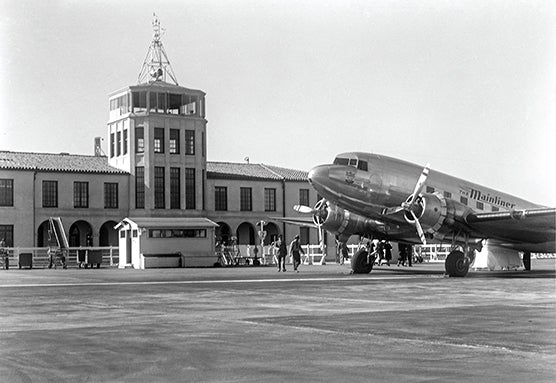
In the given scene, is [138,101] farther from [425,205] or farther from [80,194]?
[425,205]

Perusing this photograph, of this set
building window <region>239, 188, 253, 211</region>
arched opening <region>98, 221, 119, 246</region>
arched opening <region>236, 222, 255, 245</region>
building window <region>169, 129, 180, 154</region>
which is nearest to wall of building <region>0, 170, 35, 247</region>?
arched opening <region>98, 221, 119, 246</region>

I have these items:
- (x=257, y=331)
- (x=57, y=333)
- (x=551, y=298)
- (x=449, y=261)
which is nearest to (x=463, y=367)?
(x=257, y=331)

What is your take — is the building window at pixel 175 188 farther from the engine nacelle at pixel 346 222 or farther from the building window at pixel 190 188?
the engine nacelle at pixel 346 222

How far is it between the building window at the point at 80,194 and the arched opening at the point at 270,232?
17446mm

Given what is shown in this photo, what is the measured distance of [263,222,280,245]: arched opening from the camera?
78812 millimetres

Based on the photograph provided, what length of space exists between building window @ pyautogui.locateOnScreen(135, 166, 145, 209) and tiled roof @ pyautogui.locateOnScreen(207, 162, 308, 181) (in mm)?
7366

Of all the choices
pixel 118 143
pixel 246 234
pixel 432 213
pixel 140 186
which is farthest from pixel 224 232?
pixel 432 213

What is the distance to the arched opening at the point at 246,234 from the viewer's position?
3123 inches

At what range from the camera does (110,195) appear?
236 ft

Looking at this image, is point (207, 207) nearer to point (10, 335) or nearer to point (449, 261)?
point (449, 261)

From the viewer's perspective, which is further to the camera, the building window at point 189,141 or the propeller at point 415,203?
the building window at point 189,141

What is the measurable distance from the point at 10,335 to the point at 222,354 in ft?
12.9

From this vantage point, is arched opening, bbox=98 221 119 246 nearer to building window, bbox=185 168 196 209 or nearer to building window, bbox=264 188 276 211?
building window, bbox=185 168 196 209

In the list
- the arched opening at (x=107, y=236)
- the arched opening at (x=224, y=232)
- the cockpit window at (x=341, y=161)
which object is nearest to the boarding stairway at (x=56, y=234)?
the arched opening at (x=107, y=236)
